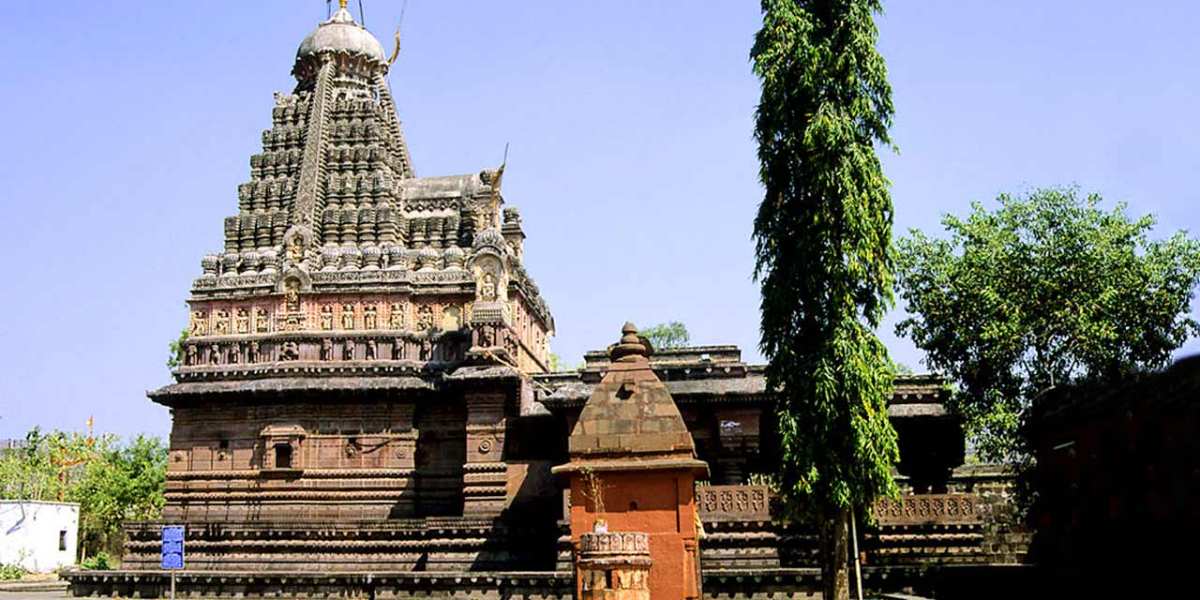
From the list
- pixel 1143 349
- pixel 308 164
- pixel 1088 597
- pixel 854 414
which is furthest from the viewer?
pixel 308 164

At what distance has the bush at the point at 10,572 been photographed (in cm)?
4125

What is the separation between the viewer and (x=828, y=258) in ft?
60.6

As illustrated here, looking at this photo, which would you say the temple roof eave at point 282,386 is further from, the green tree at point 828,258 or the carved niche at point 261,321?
the green tree at point 828,258

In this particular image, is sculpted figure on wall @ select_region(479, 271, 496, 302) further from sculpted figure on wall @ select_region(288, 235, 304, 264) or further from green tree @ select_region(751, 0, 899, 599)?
green tree @ select_region(751, 0, 899, 599)

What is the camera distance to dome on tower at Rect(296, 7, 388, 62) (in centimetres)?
3819

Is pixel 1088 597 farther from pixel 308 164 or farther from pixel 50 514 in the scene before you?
pixel 50 514

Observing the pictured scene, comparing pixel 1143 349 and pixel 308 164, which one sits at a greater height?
pixel 308 164

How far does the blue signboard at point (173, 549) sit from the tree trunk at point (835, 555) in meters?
12.1

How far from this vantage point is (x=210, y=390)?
3183cm

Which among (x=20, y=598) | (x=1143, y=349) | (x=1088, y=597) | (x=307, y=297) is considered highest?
Result: (x=307, y=297)

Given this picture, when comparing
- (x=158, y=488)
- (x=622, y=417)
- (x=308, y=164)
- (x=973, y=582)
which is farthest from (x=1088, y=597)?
(x=158, y=488)

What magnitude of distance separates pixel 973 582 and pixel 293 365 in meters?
22.7

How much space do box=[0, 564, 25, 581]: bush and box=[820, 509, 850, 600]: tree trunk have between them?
34241 millimetres

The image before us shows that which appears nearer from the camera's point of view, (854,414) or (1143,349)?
(854,414)
